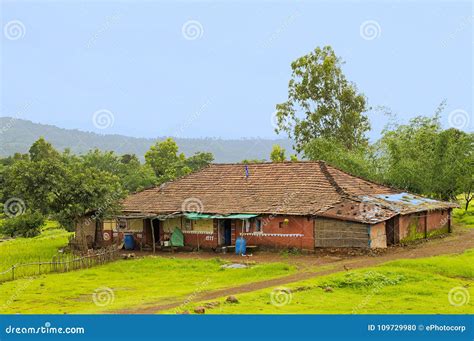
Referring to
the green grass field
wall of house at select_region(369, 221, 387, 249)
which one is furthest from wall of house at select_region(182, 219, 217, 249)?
the green grass field

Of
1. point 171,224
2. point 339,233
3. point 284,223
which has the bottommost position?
point 339,233

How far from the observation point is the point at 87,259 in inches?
1033

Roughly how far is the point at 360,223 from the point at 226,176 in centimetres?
1079

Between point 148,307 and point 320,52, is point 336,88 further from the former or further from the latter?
point 148,307

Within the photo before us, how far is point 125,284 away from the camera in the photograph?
22516 millimetres

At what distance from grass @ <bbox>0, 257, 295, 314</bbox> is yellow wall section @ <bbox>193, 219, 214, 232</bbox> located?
148 inches

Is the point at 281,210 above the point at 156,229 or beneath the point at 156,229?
above

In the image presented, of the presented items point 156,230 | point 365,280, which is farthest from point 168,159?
point 365,280

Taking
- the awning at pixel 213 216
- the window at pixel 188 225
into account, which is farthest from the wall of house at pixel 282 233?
the window at pixel 188 225

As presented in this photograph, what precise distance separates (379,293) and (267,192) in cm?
1378

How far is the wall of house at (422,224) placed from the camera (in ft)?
97.5

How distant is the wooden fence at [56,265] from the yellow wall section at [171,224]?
5.17 meters

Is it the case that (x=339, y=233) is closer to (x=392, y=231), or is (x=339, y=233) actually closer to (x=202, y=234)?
(x=392, y=231)
